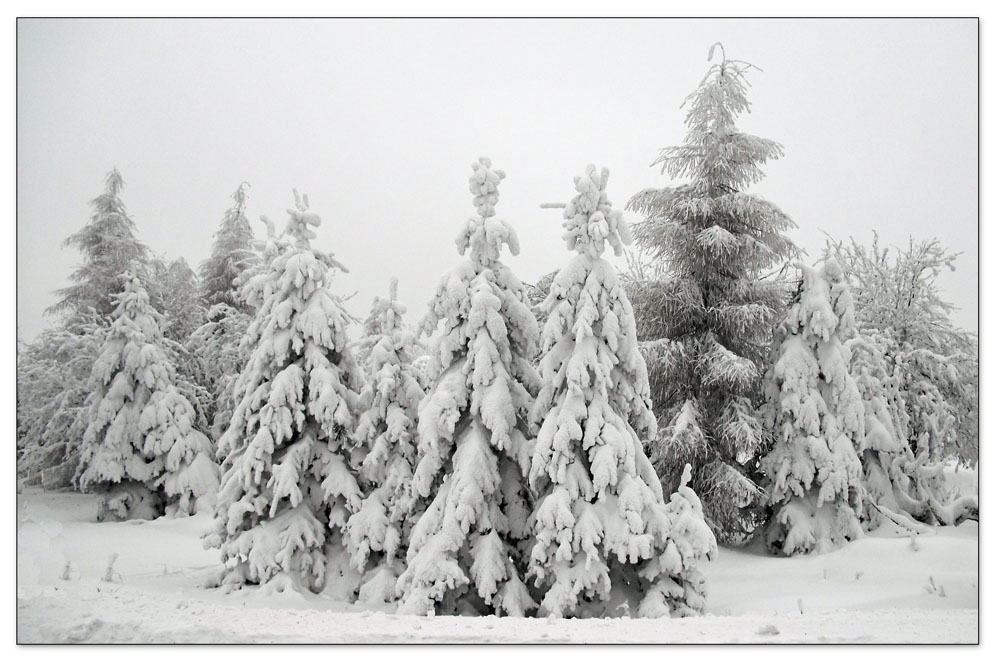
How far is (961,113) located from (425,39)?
8480mm

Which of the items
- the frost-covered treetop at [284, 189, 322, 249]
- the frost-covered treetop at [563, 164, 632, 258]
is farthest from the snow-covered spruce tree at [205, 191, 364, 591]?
the frost-covered treetop at [563, 164, 632, 258]

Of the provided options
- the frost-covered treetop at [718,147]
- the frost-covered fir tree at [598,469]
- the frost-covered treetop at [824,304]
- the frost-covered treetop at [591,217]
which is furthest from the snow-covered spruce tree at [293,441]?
the frost-covered treetop at [824,304]

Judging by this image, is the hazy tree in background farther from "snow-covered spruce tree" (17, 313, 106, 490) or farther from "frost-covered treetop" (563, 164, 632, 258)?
"frost-covered treetop" (563, 164, 632, 258)

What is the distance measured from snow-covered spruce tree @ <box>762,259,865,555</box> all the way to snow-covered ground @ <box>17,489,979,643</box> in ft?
4.15

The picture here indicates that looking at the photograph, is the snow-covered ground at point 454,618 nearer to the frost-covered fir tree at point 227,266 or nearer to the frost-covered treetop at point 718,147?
the frost-covered treetop at point 718,147

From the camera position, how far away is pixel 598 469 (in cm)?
1164

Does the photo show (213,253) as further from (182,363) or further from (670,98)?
(670,98)

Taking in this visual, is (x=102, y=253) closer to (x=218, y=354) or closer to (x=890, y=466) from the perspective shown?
(x=218, y=354)

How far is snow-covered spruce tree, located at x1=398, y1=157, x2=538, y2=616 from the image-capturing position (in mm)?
11836

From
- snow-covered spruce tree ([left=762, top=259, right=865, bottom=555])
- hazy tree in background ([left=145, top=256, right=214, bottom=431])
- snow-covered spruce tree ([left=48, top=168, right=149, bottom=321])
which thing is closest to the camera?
snow-covered spruce tree ([left=48, top=168, right=149, bottom=321])

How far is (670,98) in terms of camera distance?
14.9 meters

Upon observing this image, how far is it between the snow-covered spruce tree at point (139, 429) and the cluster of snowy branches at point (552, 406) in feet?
0.24

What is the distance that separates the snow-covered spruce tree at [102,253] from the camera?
1341cm

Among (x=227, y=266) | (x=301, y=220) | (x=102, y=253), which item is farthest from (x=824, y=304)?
(x=227, y=266)
